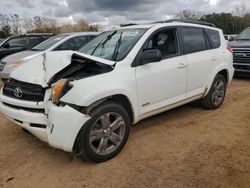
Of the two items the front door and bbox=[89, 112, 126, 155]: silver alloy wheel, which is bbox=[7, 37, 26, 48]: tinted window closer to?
the front door

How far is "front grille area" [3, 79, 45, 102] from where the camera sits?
3703 mm

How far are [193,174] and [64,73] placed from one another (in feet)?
6.78

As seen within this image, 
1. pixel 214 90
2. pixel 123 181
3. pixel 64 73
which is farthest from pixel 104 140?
pixel 214 90

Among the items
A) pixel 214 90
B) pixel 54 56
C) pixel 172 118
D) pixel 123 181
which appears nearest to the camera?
pixel 123 181

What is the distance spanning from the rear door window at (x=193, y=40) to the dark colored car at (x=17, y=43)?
860 centimetres

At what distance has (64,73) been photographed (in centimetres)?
380

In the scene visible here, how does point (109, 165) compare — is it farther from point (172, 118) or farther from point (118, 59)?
point (172, 118)

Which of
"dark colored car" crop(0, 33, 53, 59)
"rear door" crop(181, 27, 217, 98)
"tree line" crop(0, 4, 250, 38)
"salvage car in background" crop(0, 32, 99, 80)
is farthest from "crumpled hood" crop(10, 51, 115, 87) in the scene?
"tree line" crop(0, 4, 250, 38)

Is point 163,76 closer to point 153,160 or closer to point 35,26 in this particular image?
point 153,160

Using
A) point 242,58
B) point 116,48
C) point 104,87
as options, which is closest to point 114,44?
point 116,48

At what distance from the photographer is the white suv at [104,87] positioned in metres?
3.42

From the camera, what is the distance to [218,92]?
586 cm

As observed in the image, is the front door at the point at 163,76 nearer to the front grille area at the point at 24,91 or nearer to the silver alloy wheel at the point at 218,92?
the silver alloy wheel at the point at 218,92

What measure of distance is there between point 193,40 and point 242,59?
14.9 ft
